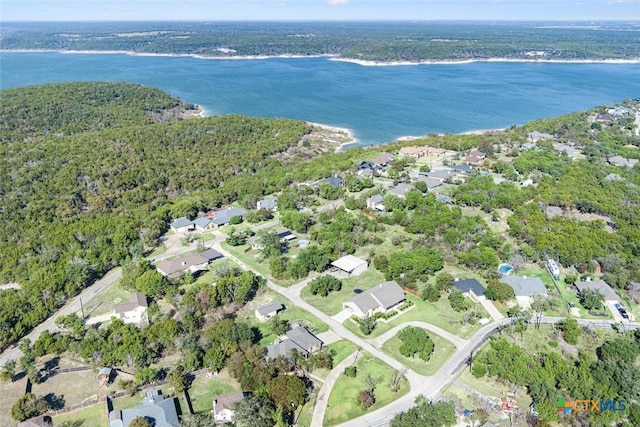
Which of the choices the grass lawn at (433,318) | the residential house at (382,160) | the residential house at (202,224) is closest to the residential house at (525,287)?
the grass lawn at (433,318)

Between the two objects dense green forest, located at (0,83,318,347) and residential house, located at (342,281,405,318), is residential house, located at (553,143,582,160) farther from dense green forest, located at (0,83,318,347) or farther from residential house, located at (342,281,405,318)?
residential house, located at (342,281,405,318)

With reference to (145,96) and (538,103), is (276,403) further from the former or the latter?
(538,103)

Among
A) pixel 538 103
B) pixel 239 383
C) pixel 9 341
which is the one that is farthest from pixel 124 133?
pixel 538 103

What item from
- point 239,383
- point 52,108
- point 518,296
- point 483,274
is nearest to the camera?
point 239,383

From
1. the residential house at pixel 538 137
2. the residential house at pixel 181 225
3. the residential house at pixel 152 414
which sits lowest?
the residential house at pixel 152 414

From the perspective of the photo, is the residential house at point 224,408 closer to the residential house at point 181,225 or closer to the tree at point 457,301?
the tree at point 457,301

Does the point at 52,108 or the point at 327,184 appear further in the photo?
the point at 52,108
